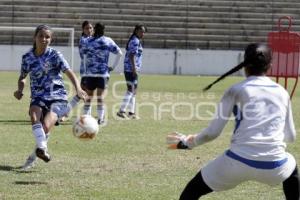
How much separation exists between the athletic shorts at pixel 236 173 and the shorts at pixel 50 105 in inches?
148

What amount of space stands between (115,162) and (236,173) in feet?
14.5

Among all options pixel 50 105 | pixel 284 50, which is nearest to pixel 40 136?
pixel 50 105

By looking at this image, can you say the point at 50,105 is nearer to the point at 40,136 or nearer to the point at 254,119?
the point at 40,136

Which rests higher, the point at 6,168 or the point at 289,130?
the point at 289,130

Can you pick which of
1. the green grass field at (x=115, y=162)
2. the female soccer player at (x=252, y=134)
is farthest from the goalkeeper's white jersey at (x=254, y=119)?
the green grass field at (x=115, y=162)

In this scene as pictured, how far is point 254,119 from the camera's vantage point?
17.4 feet

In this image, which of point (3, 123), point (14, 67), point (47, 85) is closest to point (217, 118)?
point (47, 85)

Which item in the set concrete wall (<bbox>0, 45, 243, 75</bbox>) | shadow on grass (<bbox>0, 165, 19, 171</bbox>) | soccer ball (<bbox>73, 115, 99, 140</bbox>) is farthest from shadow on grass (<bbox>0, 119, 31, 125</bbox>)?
concrete wall (<bbox>0, 45, 243, 75</bbox>)

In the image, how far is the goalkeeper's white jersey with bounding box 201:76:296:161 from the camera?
526 cm

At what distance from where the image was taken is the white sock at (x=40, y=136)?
8.41 m

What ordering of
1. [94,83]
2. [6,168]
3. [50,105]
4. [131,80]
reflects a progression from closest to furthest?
[50,105], [6,168], [94,83], [131,80]

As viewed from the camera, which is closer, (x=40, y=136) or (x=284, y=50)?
(x=40, y=136)

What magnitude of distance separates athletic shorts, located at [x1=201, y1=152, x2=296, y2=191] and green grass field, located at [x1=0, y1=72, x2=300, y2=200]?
6.69 ft

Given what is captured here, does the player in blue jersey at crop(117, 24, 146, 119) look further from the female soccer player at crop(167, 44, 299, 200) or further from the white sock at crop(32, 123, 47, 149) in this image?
the female soccer player at crop(167, 44, 299, 200)
